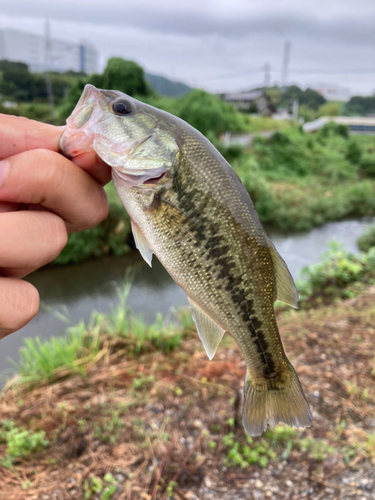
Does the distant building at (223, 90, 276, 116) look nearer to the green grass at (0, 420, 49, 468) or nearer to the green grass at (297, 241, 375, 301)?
the green grass at (297, 241, 375, 301)

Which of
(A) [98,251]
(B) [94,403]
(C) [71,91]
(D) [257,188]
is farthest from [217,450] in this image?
(C) [71,91]

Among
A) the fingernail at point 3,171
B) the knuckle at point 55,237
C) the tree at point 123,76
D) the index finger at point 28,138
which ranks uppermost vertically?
the tree at point 123,76

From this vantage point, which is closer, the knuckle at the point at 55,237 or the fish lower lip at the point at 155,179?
the knuckle at the point at 55,237

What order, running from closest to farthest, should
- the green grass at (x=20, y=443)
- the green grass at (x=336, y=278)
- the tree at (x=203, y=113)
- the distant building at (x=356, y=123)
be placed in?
the green grass at (x=20, y=443) → the green grass at (x=336, y=278) → the tree at (x=203, y=113) → the distant building at (x=356, y=123)

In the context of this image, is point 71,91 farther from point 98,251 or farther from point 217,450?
→ point 217,450

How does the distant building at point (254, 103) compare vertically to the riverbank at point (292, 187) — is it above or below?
above

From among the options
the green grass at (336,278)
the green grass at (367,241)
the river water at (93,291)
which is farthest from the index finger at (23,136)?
the green grass at (367,241)

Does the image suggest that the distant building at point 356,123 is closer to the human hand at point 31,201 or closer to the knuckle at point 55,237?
the human hand at point 31,201
